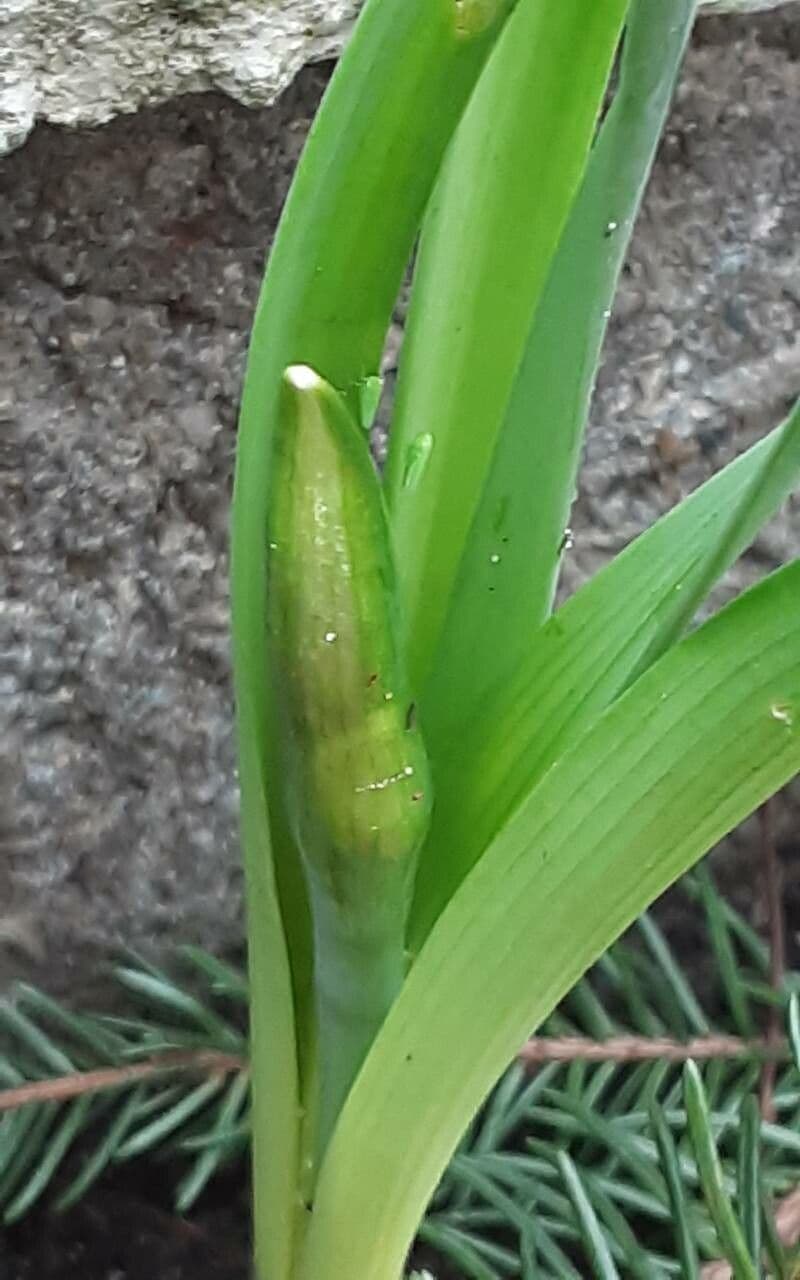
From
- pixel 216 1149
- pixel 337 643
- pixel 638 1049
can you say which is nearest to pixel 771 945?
pixel 638 1049

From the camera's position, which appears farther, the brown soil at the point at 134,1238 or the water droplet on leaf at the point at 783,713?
the brown soil at the point at 134,1238

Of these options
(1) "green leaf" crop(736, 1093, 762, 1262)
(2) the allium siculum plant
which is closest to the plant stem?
(2) the allium siculum plant

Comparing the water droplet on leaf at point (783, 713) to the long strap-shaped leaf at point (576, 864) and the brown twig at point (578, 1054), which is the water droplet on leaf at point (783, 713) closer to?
the long strap-shaped leaf at point (576, 864)

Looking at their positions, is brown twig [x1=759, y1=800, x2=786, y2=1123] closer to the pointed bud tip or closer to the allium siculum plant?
the allium siculum plant

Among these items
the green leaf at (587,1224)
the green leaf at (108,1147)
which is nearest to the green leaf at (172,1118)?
the green leaf at (108,1147)

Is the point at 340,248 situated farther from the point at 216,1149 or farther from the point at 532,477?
the point at 216,1149

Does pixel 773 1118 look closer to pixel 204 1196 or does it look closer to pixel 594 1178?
pixel 594 1178

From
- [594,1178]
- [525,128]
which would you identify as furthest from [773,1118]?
[525,128]
